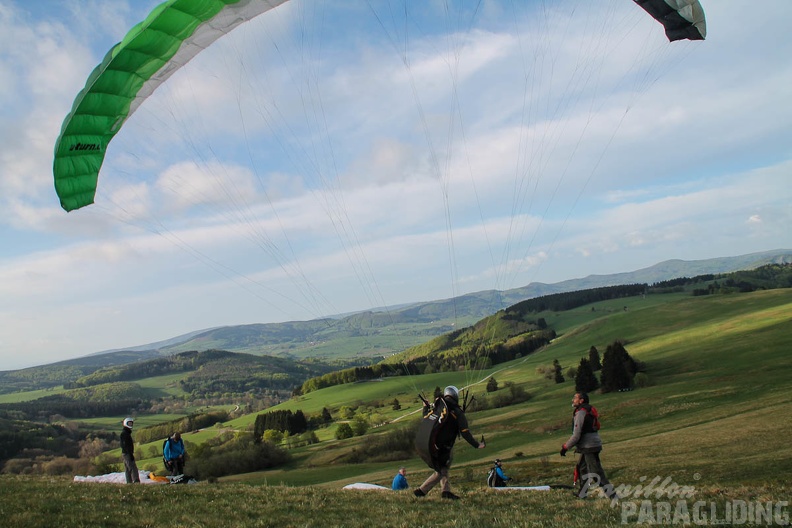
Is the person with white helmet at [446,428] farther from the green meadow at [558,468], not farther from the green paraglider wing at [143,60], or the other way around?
the green paraglider wing at [143,60]

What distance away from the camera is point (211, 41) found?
11711mm

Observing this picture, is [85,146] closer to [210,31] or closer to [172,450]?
[210,31]

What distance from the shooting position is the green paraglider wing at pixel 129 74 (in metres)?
10.5

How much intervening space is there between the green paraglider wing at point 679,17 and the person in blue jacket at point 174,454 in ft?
54.8

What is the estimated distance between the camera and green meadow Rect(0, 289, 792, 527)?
7.70m

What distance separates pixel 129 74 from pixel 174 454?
10767 mm

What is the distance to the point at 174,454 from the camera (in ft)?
50.2

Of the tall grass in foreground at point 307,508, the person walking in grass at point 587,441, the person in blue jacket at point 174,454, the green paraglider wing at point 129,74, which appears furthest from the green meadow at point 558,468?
the green paraglider wing at point 129,74

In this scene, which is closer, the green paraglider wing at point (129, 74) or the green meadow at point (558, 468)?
the green meadow at point (558, 468)

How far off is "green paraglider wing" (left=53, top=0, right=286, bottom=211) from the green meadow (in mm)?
7513

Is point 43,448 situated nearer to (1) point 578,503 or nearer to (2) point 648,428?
(2) point 648,428

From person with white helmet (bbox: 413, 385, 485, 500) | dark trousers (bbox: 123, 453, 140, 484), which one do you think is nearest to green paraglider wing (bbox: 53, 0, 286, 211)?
dark trousers (bbox: 123, 453, 140, 484)

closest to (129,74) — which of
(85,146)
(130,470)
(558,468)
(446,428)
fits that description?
(85,146)

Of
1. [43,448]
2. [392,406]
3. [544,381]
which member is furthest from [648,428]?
[43,448]
